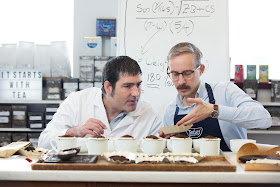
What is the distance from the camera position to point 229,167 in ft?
4.73

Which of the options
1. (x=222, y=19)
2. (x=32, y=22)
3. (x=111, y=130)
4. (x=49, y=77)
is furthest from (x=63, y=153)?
(x=32, y=22)

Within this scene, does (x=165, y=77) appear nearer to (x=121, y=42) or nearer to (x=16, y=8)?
(x=121, y=42)

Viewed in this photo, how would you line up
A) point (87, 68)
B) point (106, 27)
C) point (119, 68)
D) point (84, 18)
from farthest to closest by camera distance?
A: point (84, 18) < point (106, 27) < point (87, 68) < point (119, 68)

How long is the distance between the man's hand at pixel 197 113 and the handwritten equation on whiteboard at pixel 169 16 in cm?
130

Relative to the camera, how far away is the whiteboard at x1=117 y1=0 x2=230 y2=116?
3270 millimetres

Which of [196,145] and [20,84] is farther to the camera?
[20,84]

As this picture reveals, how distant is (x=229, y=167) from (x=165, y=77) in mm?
1930

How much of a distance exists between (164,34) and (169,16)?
0.16 metres

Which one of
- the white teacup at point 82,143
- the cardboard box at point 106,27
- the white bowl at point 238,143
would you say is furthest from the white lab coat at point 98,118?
the cardboard box at point 106,27

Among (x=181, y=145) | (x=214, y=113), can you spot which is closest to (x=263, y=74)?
(x=214, y=113)

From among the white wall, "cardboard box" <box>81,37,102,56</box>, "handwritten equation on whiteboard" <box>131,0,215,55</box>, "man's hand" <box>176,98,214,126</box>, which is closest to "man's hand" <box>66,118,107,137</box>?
"man's hand" <box>176,98,214,126</box>

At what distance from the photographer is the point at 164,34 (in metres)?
3.34

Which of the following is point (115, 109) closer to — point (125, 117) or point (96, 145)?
point (125, 117)

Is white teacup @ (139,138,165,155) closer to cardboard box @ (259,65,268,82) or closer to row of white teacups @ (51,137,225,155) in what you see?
row of white teacups @ (51,137,225,155)
